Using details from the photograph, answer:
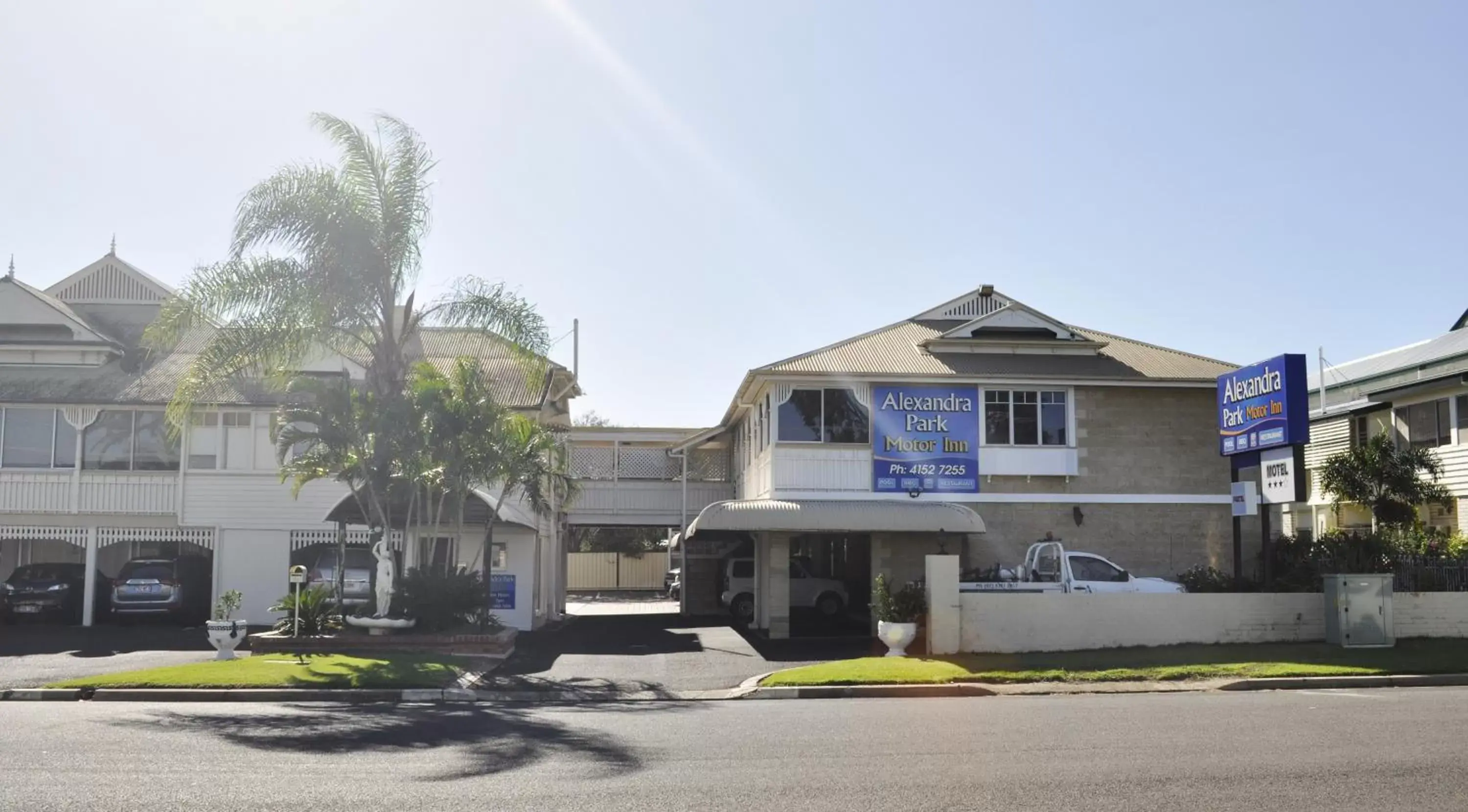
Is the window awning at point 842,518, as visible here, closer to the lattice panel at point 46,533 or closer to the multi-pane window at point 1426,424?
the multi-pane window at point 1426,424

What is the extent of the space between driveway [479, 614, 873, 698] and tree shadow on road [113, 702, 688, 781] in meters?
2.28

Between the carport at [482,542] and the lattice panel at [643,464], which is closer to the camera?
the carport at [482,542]

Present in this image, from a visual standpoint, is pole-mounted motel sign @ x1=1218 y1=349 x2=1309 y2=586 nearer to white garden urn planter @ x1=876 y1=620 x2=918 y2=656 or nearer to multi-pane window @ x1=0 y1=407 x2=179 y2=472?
white garden urn planter @ x1=876 y1=620 x2=918 y2=656

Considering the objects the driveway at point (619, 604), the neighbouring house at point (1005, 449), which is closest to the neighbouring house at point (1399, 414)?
the neighbouring house at point (1005, 449)

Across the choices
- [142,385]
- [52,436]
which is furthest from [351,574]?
[52,436]

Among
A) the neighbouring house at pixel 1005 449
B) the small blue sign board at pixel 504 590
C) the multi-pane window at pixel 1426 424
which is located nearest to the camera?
the neighbouring house at pixel 1005 449

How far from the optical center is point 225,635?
19.4 meters

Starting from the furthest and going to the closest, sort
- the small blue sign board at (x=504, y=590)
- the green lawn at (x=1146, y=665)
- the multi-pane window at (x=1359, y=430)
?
the multi-pane window at (x=1359, y=430) → the small blue sign board at (x=504, y=590) → the green lawn at (x=1146, y=665)

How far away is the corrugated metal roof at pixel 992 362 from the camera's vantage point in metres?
25.7

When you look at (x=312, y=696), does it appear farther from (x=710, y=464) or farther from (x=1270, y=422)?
(x=710, y=464)

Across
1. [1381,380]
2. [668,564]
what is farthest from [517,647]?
[668,564]

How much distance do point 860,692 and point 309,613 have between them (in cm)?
1013

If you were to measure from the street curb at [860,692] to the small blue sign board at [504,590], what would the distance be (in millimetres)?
12115

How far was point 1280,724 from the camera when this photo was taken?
1220 centimetres
